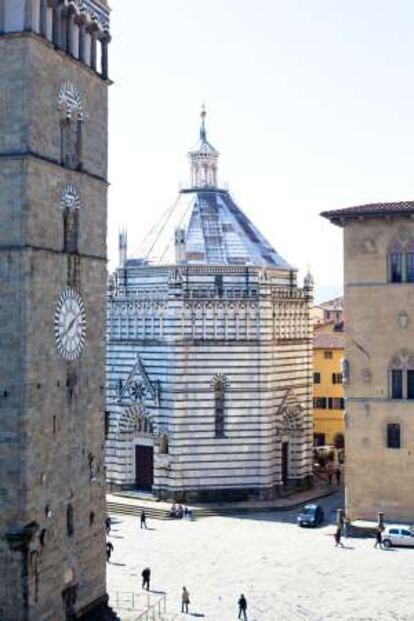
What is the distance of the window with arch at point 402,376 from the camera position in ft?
126

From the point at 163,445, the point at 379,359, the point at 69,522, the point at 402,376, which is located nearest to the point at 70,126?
the point at 69,522

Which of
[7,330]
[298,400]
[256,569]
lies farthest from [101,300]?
[298,400]

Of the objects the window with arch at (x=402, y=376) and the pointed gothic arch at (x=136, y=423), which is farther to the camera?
the pointed gothic arch at (x=136, y=423)

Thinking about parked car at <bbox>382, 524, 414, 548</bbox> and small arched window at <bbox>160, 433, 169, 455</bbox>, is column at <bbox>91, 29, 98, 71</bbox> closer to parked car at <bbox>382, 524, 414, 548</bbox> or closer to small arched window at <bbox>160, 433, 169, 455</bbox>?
parked car at <bbox>382, 524, 414, 548</bbox>

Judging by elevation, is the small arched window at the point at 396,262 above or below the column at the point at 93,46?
below

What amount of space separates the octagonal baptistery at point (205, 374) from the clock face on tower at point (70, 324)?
737 inches

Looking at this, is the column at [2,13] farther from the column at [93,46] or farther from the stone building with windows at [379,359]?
the stone building with windows at [379,359]

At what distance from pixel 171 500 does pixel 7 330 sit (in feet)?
75.7

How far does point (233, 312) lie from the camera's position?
153ft

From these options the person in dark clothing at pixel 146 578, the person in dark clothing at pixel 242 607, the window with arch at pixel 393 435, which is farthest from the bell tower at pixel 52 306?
the window with arch at pixel 393 435

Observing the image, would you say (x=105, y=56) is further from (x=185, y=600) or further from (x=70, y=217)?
(x=185, y=600)

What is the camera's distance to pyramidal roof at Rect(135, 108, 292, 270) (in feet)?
159

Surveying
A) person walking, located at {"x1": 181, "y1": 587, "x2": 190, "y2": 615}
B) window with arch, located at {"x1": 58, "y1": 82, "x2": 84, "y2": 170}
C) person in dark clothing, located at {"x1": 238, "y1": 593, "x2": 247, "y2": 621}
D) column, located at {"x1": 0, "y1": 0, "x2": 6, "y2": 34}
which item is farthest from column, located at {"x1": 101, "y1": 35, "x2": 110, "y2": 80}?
person in dark clothing, located at {"x1": 238, "y1": 593, "x2": 247, "y2": 621}

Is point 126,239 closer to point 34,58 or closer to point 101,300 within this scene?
point 101,300
